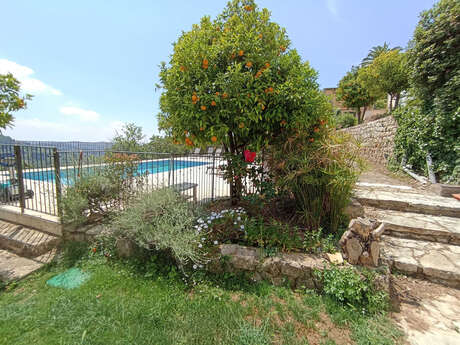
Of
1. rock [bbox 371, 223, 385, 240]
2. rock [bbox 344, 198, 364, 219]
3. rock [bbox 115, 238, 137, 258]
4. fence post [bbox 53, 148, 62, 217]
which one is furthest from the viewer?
fence post [bbox 53, 148, 62, 217]

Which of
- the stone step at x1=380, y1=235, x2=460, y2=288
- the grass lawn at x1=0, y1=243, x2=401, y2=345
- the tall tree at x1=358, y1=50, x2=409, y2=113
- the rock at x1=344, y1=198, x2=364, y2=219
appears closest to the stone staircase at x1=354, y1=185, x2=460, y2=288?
the stone step at x1=380, y1=235, x2=460, y2=288

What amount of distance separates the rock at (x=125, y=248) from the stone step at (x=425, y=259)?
3.19 m

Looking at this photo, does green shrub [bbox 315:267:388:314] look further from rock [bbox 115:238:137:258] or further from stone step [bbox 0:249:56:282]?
stone step [bbox 0:249:56:282]

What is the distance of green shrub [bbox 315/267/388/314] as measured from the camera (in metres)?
1.84

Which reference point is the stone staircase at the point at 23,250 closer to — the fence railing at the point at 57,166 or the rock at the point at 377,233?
the fence railing at the point at 57,166

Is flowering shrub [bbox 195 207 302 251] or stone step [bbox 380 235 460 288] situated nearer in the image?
stone step [bbox 380 235 460 288]

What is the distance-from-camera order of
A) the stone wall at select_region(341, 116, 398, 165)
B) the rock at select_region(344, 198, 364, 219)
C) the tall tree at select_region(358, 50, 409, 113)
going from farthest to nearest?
the tall tree at select_region(358, 50, 409, 113), the stone wall at select_region(341, 116, 398, 165), the rock at select_region(344, 198, 364, 219)

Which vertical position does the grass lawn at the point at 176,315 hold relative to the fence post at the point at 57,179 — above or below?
below

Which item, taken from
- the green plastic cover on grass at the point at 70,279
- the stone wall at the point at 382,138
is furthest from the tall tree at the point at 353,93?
the green plastic cover on grass at the point at 70,279

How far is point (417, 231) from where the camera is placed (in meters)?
2.79

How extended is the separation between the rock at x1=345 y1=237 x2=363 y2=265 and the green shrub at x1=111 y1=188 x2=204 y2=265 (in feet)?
5.43

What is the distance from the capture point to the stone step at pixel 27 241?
298 centimetres

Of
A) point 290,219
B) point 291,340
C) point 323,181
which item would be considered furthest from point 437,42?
point 291,340

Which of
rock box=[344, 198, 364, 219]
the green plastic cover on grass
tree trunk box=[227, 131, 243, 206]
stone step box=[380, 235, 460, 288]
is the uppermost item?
tree trunk box=[227, 131, 243, 206]
